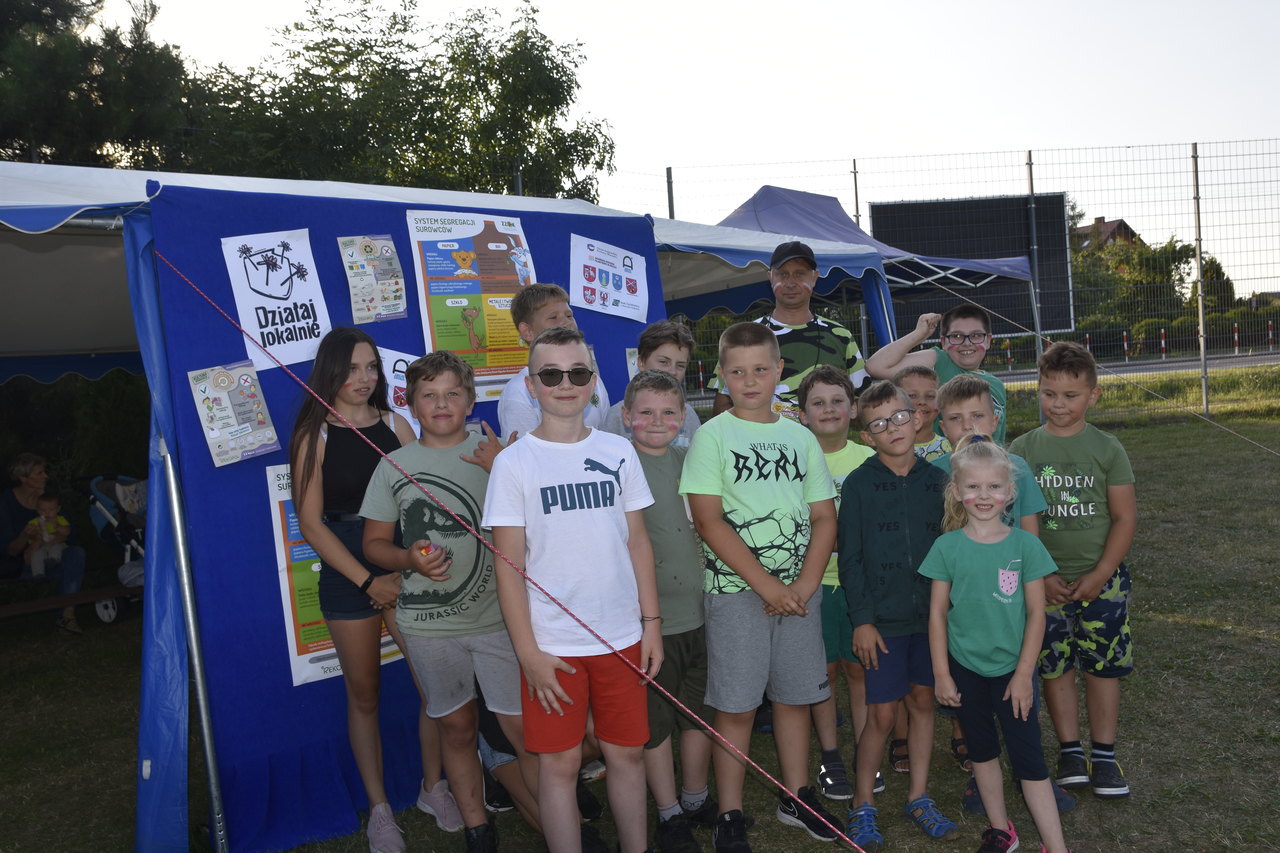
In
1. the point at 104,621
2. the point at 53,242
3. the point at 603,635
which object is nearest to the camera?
the point at 603,635

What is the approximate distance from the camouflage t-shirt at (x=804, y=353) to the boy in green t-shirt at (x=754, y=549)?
94 cm

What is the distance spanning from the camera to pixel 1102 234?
15.1 m

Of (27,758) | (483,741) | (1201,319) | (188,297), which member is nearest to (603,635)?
(483,741)

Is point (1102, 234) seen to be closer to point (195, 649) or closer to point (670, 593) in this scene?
point (670, 593)

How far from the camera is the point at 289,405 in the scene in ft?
10.8

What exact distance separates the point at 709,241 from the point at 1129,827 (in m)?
3.88

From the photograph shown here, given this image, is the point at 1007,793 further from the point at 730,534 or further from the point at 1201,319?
the point at 1201,319

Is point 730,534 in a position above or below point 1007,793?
above

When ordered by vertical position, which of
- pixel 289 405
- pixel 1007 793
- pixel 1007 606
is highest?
pixel 289 405

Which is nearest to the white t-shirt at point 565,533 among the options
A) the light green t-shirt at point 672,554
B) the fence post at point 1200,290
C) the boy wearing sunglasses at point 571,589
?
the boy wearing sunglasses at point 571,589

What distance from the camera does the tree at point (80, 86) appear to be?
25.6 ft

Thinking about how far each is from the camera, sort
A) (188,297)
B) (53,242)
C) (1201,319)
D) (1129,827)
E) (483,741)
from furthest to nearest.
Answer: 1. (1201,319)
2. (53,242)
3. (483,741)
4. (188,297)
5. (1129,827)

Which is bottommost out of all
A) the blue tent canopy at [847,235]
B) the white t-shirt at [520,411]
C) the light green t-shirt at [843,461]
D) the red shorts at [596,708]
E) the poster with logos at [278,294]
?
the red shorts at [596,708]

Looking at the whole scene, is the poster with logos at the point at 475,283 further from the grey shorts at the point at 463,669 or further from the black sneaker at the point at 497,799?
the black sneaker at the point at 497,799
